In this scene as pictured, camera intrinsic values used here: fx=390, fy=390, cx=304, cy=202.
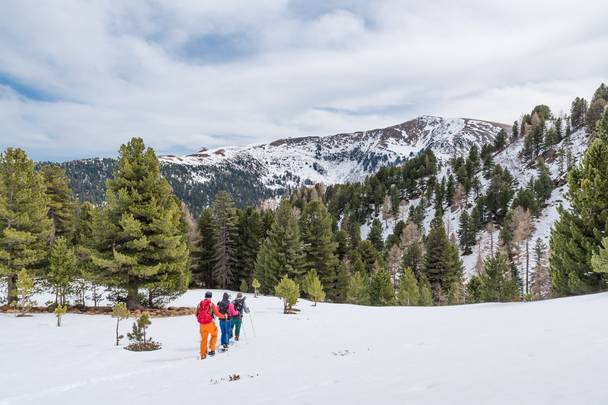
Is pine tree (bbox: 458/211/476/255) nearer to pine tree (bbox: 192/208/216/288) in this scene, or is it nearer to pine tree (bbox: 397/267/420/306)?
pine tree (bbox: 397/267/420/306)

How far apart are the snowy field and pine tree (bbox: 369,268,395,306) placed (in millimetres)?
26136

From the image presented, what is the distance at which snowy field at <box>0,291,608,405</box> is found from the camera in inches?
226

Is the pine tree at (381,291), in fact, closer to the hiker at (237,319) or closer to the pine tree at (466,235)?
the hiker at (237,319)

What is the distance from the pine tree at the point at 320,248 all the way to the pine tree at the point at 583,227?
91.5ft

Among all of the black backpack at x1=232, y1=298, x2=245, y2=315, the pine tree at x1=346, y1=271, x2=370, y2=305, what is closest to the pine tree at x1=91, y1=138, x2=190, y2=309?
the black backpack at x1=232, y1=298, x2=245, y2=315

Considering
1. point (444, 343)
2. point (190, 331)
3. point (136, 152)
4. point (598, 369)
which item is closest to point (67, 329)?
point (190, 331)

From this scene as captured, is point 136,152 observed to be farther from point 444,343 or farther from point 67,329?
Answer: point 444,343

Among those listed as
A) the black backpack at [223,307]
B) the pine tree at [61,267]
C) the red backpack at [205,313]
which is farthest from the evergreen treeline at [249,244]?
the red backpack at [205,313]

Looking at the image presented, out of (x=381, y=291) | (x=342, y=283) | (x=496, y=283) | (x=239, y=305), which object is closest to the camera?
(x=239, y=305)

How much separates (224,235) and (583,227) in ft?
130

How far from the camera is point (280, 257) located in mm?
44062

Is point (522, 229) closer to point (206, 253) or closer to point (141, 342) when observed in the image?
point (206, 253)

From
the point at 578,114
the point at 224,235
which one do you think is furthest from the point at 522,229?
the point at 578,114

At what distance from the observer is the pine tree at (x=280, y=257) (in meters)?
43.9
